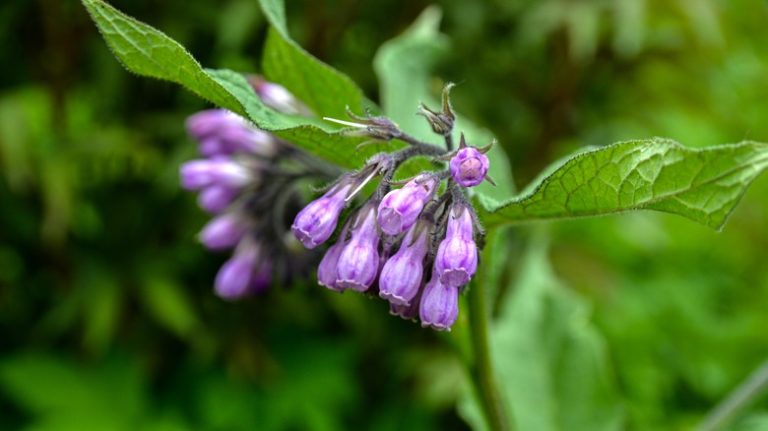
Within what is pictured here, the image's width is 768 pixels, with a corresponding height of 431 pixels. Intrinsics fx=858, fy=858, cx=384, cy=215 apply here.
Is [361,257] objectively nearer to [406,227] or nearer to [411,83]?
[406,227]

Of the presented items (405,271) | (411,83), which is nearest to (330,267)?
(405,271)

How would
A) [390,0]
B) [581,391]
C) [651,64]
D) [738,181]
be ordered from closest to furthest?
1. [738,181]
2. [581,391]
3. [390,0]
4. [651,64]

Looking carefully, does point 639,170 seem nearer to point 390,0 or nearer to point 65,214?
point 65,214

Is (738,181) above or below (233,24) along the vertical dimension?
below

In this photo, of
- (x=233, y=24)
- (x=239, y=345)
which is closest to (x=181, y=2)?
(x=233, y=24)

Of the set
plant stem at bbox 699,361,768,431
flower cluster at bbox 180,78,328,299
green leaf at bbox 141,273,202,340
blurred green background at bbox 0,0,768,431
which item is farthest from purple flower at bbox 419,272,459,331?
green leaf at bbox 141,273,202,340

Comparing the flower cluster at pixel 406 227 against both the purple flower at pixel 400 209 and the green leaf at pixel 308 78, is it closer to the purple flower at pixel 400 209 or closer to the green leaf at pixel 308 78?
the purple flower at pixel 400 209

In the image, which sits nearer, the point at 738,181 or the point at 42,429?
the point at 738,181
